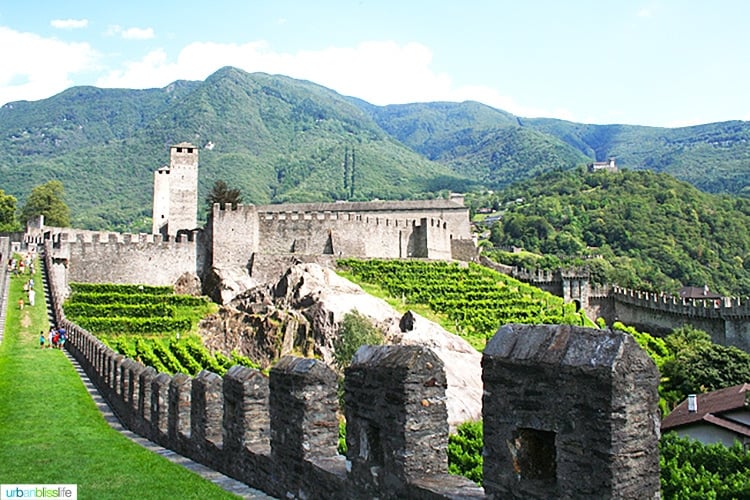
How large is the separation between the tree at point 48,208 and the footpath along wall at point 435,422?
7754 cm

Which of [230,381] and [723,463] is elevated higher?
[230,381]

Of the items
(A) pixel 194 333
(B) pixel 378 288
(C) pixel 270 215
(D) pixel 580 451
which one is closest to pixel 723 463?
(D) pixel 580 451

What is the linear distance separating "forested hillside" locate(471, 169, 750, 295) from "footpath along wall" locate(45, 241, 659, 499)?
294 feet

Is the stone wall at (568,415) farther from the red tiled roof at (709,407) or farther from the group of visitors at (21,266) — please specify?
the group of visitors at (21,266)

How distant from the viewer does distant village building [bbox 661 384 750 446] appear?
81.8 feet

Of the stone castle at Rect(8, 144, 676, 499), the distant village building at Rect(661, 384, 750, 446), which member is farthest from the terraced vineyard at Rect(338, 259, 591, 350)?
the stone castle at Rect(8, 144, 676, 499)

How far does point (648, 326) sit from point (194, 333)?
38.4m

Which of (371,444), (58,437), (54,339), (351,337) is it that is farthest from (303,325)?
(371,444)

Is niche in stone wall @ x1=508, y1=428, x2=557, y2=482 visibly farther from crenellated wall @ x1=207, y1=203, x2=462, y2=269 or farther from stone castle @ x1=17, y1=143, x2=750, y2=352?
crenellated wall @ x1=207, y1=203, x2=462, y2=269

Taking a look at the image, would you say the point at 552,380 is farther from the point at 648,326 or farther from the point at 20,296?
the point at 648,326

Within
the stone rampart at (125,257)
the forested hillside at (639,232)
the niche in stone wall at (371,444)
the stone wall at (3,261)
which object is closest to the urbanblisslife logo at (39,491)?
the niche in stone wall at (371,444)

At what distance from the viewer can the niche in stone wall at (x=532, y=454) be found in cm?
526

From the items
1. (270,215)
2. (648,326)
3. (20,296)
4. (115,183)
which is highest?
(115,183)

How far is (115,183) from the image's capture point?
6560 inches
